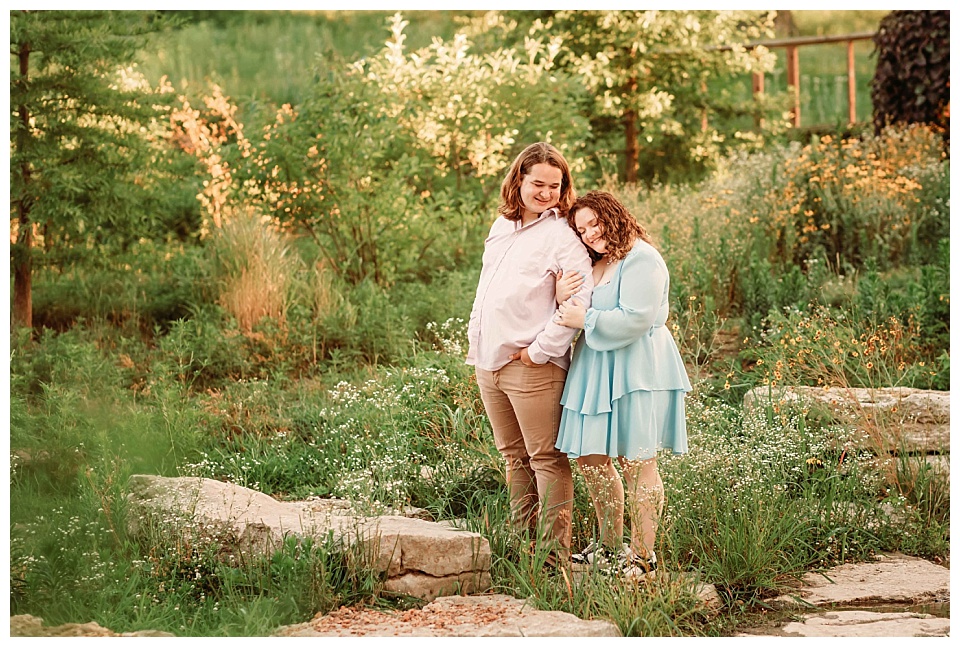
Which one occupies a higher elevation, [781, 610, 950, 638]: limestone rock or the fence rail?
the fence rail

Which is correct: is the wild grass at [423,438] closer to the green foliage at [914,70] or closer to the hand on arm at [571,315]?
the hand on arm at [571,315]

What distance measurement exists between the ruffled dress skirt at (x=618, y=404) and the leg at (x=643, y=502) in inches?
2.0

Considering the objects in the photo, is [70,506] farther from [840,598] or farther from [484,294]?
[840,598]

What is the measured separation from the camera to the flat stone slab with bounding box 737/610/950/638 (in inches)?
131

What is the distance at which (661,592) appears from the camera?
337cm

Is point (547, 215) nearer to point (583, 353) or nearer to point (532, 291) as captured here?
point (532, 291)

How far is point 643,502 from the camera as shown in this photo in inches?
138

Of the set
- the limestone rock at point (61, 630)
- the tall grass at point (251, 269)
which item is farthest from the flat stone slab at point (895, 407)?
the tall grass at point (251, 269)

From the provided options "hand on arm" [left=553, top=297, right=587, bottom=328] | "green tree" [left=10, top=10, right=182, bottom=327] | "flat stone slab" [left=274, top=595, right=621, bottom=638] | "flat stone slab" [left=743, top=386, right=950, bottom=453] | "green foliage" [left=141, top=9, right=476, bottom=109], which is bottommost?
"flat stone slab" [left=274, top=595, right=621, bottom=638]

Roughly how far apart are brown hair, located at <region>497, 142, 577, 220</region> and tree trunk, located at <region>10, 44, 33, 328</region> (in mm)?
4187

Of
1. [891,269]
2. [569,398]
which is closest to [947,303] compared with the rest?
[891,269]

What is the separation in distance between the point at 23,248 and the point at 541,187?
14.8 ft

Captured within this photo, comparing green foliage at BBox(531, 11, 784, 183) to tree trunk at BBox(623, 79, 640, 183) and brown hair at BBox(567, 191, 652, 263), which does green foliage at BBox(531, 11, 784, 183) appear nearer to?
tree trunk at BBox(623, 79, 640, 183)

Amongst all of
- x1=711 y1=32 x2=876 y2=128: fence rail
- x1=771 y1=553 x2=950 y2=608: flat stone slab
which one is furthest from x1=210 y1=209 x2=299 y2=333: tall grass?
x1=711 y1=32 x2=876 y2=128: fence rail
